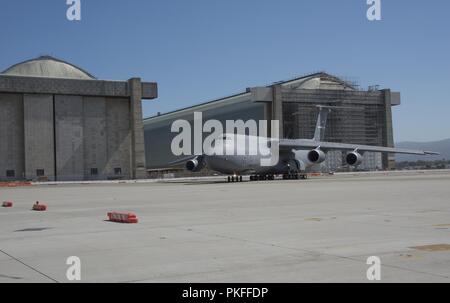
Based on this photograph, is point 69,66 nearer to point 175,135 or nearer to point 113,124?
point 113,124

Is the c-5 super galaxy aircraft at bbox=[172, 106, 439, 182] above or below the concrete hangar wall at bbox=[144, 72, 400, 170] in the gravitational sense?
below

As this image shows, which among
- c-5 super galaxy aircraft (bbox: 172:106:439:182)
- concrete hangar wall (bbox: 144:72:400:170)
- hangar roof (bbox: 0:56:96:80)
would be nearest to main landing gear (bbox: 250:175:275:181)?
c-5 super galaxy aircraft (bbox: 172:106:439:182)

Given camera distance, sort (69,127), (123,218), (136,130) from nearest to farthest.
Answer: (123,218), (69,127), (136,130)

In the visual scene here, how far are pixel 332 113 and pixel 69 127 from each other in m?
48.2

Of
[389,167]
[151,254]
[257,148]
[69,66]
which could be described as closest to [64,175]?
[69,66]

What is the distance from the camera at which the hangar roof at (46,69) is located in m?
89.9

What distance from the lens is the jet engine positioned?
50094mm

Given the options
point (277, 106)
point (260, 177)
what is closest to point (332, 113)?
point (277, 106)

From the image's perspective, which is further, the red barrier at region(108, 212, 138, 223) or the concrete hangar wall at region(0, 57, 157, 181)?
the concrete hangar wall at region(0, 57, 157, 181)

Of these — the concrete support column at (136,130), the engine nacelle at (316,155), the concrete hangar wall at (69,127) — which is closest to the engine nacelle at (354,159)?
the engine nacelle at (316,155)

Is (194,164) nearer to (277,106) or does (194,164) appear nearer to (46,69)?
(277,106)

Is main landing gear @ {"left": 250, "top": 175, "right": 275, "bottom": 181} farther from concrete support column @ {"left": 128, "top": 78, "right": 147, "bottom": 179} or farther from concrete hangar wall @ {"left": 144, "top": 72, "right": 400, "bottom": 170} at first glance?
concrete hangar wall @ {"left": 144, "top": 72, "right": 400, "bottom": 170}

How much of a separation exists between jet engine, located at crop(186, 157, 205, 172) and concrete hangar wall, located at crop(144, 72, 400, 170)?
149 feet

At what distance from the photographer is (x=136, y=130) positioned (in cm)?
8550
